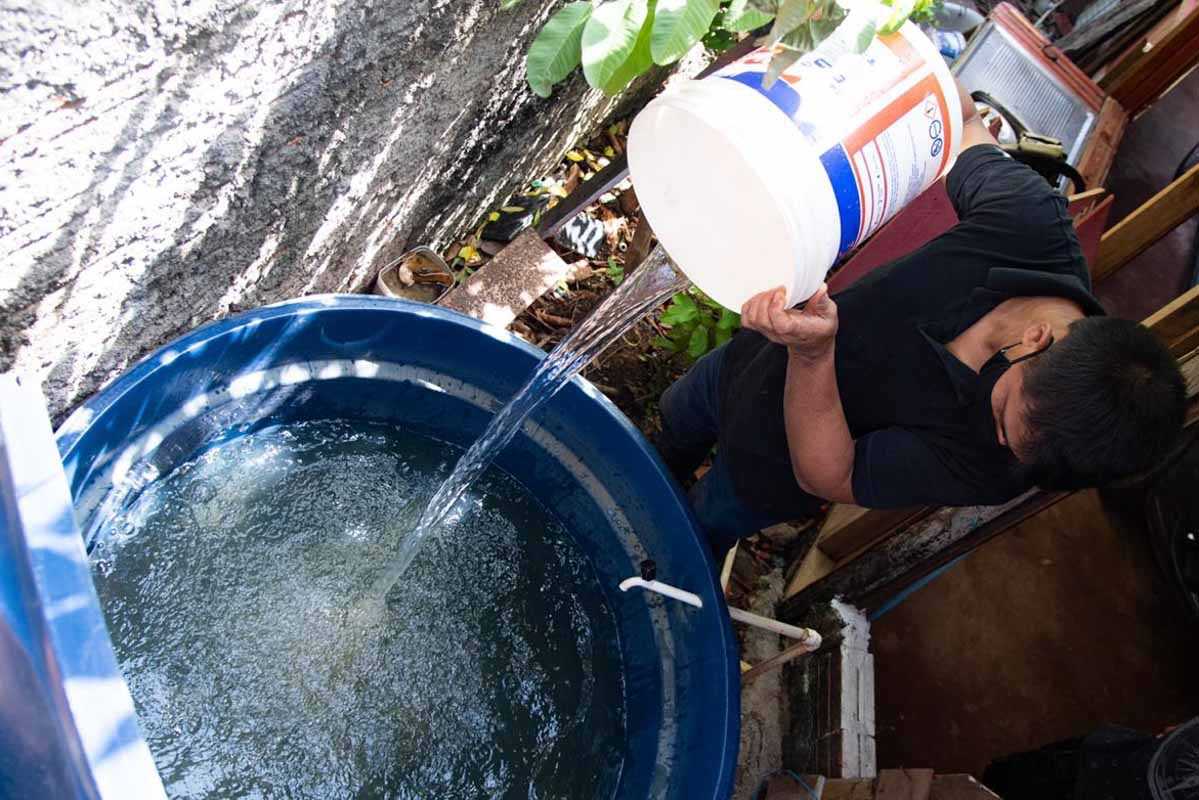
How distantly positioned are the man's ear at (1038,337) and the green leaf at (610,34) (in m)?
0.79

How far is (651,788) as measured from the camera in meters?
1.95

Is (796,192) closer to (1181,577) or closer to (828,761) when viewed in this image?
(828,761)

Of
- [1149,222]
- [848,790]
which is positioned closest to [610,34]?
[848,790]

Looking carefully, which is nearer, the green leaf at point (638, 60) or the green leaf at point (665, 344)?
the green leaf at point (638, 60)

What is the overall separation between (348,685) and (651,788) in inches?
27.2

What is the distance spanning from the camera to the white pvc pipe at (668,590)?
1.91m

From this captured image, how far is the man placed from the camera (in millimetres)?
1311

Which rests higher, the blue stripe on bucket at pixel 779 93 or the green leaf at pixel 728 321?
the blue stripe on bucket at pixel 779 93

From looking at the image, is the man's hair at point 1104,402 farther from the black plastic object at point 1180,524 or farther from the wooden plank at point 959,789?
the black plastic object at point 1180,524

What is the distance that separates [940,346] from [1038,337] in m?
0.17

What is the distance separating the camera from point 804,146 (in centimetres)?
131

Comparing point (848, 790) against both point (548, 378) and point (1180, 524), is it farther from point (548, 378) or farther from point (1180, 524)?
point (1180, 524)

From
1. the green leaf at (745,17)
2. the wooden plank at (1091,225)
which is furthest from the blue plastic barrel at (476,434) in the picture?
the wooden plank at (1091,225)

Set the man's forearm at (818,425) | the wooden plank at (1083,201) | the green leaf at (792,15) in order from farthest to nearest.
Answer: the wooden plank at (1083,201), the man's forearm at (818,425), the green leaf at (792,15)
